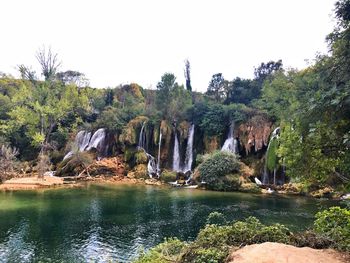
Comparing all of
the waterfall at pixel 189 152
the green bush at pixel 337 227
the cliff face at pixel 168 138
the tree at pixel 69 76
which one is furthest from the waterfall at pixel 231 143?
the tree at pixel 69 76

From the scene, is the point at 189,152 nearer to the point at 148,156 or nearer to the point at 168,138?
the point at 168,138

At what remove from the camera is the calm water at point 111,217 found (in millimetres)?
12539

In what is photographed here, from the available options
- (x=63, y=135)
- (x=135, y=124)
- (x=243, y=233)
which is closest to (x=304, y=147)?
(x=243, y=233)

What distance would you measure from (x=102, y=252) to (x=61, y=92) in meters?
41.4

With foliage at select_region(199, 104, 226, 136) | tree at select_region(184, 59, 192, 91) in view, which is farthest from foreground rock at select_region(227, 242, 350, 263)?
tree at select_region(184, 59, 192, 91)

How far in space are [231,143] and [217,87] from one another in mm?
16330

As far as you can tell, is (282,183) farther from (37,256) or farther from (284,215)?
(37,256)

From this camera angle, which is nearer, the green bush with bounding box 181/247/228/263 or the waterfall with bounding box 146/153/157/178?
the green bush with bounding box 181/247/228/263

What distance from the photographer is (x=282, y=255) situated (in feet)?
22.3

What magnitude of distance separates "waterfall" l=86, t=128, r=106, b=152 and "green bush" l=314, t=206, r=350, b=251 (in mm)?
35109

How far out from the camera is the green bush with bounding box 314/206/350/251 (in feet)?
24.6

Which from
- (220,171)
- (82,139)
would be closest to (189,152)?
(220,171)

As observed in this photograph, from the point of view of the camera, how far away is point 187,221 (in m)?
17.0

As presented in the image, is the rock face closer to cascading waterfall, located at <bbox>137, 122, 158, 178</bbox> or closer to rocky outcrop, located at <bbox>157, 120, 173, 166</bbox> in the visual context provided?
rocky outcrop, located at <bbox>157, 120, 173, 166</bbox>
